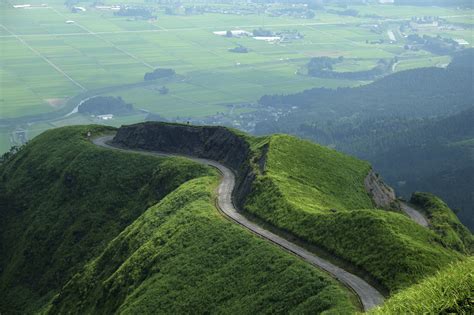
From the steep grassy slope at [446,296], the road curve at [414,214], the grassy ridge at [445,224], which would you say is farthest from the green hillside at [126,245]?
the grassy ridge at [445,224]

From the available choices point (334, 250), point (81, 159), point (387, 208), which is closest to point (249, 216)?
point (334, 250)

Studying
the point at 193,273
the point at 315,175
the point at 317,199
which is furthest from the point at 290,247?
the point at 315,175

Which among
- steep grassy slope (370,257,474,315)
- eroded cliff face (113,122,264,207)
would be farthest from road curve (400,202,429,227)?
steep grassy slope (370,257,474,315)

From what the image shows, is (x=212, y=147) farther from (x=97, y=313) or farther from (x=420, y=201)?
(x=97, y=313)

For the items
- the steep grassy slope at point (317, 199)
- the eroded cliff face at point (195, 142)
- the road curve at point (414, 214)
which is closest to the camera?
the steep grassy slope at point (317, 199)

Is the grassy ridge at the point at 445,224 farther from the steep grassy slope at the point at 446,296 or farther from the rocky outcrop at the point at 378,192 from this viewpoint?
the steep grassy slope at the point at 446,296

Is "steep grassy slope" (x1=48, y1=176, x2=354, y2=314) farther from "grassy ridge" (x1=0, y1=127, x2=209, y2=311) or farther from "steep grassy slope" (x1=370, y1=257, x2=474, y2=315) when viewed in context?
"steep grassy slope" (x1=370, y1=257, x2=474, y2=315)
